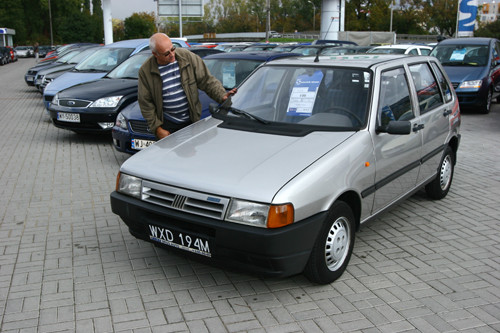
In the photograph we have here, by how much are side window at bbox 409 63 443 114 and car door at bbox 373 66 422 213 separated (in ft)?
0.79

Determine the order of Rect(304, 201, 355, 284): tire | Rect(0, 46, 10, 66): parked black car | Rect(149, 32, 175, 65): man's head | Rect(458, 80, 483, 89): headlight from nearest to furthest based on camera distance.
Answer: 1. Rect(304, 201, 355, 284): tire
2. Rect(149, 32, 175, 65): man's head
3. Rect(458, 80, 483, 89): headlight
4. Rect(0, 46, 10, 66): parked black car

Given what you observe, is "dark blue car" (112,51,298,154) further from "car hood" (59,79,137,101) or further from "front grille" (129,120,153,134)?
"car hood" (59,79,137,101)

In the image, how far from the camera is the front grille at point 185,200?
136 inches

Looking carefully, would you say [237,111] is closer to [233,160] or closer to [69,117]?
[233,160]

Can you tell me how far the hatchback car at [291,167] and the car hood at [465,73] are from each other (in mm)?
8075

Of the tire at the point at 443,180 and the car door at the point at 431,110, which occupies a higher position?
the car door at the point at 431,110

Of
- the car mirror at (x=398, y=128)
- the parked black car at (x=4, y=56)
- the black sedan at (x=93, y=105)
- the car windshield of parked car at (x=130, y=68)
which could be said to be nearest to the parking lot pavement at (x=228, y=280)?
the car mirror at (x=398, y=128)

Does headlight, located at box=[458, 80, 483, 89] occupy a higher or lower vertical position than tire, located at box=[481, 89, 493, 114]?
higher

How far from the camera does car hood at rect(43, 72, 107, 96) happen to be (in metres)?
10.9

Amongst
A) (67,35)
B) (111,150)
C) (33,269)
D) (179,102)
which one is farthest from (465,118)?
(67,35)

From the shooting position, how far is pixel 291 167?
361 centimetres

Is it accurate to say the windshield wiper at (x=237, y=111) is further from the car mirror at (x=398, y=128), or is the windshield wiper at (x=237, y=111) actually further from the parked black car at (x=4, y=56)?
the parked black car at (x=4, y=56)

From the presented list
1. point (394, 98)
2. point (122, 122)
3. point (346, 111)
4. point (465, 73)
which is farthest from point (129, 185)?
point (465, 73)

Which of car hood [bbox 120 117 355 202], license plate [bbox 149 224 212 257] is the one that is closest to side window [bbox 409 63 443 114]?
car hood [bbox 120 117 355 202]
